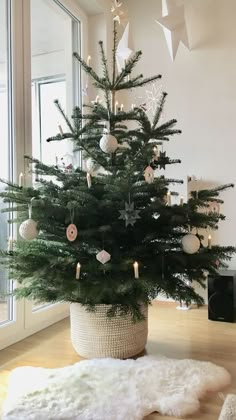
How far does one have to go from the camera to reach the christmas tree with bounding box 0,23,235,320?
1.99 m

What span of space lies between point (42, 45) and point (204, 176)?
5.36ft

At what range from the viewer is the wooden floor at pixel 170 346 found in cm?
203

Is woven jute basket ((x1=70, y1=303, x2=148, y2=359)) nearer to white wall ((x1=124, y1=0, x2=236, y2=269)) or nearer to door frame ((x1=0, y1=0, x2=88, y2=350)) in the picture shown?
door frame ((x1=0, y1=0, x2=88, y2=350))

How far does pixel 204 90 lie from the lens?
335cm

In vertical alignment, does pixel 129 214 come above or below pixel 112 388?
above

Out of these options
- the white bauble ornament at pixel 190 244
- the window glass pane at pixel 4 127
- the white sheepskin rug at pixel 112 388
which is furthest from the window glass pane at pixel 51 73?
the white bauble ornament at pixel 190 244

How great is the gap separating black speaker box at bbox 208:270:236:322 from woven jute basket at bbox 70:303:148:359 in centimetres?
90

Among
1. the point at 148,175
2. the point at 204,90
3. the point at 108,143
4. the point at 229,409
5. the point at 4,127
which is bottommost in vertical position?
the point at 229,409

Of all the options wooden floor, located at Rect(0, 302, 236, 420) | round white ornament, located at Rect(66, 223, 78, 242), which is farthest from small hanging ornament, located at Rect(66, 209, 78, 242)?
wooden floor, located at Rect(0, 302, 236, 420)

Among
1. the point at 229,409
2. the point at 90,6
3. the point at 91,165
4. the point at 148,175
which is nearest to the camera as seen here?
the point at 229,409

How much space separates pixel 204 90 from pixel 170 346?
2.11 m

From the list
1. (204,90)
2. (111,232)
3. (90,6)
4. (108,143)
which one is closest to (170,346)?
(111,232)

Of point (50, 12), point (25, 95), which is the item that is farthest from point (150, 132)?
point (50, 12)

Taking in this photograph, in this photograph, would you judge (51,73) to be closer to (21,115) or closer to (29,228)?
(21,115)
